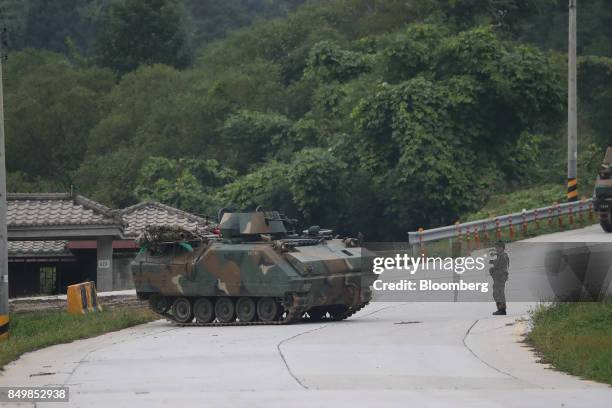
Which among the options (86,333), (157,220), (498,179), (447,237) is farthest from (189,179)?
(86,333)

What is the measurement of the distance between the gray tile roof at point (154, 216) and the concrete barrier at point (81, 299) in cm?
1242

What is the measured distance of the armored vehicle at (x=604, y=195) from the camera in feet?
117

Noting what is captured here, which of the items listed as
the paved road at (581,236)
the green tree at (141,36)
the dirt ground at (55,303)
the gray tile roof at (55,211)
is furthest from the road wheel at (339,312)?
the green tree at (141,36)

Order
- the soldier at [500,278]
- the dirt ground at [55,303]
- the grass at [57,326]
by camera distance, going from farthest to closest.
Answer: the dirt ground at [55,303] < the soldier at [500,278] < the grass at [57,326]

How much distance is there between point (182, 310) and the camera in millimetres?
26766

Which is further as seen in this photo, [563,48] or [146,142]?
[563,48]

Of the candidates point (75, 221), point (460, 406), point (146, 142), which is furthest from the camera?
point (146, 142)

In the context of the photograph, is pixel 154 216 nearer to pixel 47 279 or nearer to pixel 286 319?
pixel 47 279

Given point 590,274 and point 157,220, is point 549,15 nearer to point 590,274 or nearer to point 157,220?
point 157,220

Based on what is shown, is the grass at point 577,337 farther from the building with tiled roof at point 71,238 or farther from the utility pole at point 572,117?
the utility pole at point 572,117

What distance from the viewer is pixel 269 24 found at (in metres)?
65.6

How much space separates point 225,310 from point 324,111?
2800cm

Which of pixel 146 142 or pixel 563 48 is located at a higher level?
pixel 563 48

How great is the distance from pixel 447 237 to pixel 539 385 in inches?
819
